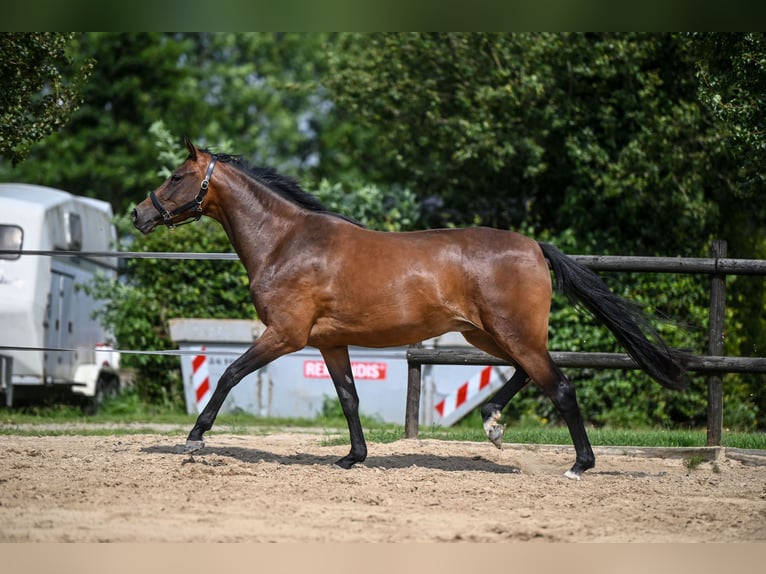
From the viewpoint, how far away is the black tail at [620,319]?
6.77 m

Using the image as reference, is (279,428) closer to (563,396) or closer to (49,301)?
(49,301)

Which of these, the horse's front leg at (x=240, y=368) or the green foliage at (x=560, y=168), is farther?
the green foliage at (x=560, y=168)

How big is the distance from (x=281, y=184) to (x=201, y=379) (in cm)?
468

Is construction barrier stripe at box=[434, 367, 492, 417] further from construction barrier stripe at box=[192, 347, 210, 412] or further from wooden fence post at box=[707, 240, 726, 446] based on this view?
wooden fence post at box=[707, 240, 726, 446]

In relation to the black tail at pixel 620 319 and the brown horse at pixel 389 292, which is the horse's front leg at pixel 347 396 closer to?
the brown horse at pixel 389 292

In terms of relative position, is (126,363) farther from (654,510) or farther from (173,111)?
(173,111)

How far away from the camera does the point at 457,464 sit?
23.7 feet

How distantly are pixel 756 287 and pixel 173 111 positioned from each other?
17.2 metres

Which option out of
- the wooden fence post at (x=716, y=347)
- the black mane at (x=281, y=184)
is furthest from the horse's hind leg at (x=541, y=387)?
the wooden fence post at (x=716, y=347)

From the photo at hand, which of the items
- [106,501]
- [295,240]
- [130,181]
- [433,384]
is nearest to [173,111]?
[130,181]

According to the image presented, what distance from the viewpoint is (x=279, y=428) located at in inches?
389

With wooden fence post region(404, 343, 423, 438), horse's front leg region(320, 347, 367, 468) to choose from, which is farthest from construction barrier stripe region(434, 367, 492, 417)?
horse's front leg region(320, 347, 367, 468)

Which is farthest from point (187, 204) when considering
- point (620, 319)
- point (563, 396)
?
point (620, 319)

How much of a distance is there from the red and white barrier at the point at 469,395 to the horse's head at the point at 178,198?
4929 millimetres
